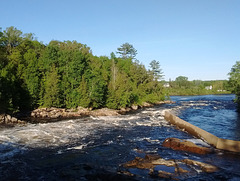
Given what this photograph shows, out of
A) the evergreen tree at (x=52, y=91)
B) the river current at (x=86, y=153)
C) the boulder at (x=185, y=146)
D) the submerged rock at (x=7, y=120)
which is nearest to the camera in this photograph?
the river current at (x=86, y=153)

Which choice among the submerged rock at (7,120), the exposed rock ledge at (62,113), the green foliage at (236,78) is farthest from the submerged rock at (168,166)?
the green foliage at (236,78)

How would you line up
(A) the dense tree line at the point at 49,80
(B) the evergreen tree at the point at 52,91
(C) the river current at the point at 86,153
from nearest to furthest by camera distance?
(C) the river current at the point at 86,153 < (A) the dense tree line at the point at 49,80 < (B) the evergreen tree at the point at 52,91

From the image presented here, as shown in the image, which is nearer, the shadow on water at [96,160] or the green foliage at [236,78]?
the shadow on water at [96,160]

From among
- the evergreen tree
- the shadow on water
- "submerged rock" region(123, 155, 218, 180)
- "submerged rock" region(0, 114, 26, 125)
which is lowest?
the shadow on water

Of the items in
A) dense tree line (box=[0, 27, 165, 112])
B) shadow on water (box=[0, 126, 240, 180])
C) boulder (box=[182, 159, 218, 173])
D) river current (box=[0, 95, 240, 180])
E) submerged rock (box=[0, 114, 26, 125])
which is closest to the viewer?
shadow on water (box=[0, 126, 240, 180])

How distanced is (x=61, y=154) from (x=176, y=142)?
446 inches

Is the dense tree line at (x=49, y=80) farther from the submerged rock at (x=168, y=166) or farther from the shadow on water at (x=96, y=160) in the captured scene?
the submerged rock at (x=168, y=166)

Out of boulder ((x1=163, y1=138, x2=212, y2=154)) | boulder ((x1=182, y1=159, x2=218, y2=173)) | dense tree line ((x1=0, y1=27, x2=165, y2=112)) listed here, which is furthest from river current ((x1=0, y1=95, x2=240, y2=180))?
dense tree line ((x1=0, y1=27, x2=165, y2=112))

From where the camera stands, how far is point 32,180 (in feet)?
39.1

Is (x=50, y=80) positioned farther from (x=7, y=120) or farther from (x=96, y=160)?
(x=96, y=160)

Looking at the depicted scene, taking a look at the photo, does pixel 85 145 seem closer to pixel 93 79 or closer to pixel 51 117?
pixel 51 117

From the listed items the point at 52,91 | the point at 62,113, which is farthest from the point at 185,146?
the point at 52,91

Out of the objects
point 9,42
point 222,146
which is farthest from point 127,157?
point 9,42

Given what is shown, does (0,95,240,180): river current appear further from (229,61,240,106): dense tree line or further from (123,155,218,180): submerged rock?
(229,61,240,106): dense tree line
